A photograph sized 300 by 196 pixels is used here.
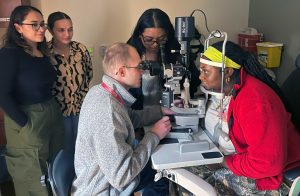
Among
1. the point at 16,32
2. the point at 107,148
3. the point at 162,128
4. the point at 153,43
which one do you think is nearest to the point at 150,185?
the point at 162,128

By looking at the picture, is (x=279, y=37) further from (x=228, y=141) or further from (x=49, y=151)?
(x=49, y=151)

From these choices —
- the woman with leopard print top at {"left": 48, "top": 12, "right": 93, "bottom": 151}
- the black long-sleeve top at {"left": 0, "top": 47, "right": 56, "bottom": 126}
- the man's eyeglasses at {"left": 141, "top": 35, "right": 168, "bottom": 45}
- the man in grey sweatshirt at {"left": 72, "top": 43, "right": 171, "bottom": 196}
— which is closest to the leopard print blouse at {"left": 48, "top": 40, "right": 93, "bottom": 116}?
the woman with leopard print top at {"left": 48, "top": 12, "right": 93, "bottom": 151}

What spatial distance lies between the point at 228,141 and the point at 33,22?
1.31 meters

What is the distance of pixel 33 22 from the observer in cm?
164

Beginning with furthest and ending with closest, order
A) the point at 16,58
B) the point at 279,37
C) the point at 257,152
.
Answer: the point at 279,37 → the point at 16,58 → the point at 257,152

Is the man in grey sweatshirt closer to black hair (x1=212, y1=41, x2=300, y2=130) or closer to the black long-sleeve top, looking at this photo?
black hair (x1=212, y1=41, x2=300, y2=130)

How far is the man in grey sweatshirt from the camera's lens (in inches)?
40.5

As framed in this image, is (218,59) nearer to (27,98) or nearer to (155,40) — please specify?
(155,40)

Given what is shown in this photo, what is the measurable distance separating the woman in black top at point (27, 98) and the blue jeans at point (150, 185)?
0.76 m

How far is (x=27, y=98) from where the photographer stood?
165 cm

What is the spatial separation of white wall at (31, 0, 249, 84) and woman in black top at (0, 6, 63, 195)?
2.24ft

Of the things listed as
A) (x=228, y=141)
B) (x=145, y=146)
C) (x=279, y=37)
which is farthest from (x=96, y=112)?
(x=279, y=37)

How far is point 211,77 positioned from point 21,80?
111 cm

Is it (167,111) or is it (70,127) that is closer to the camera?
(167,111)
